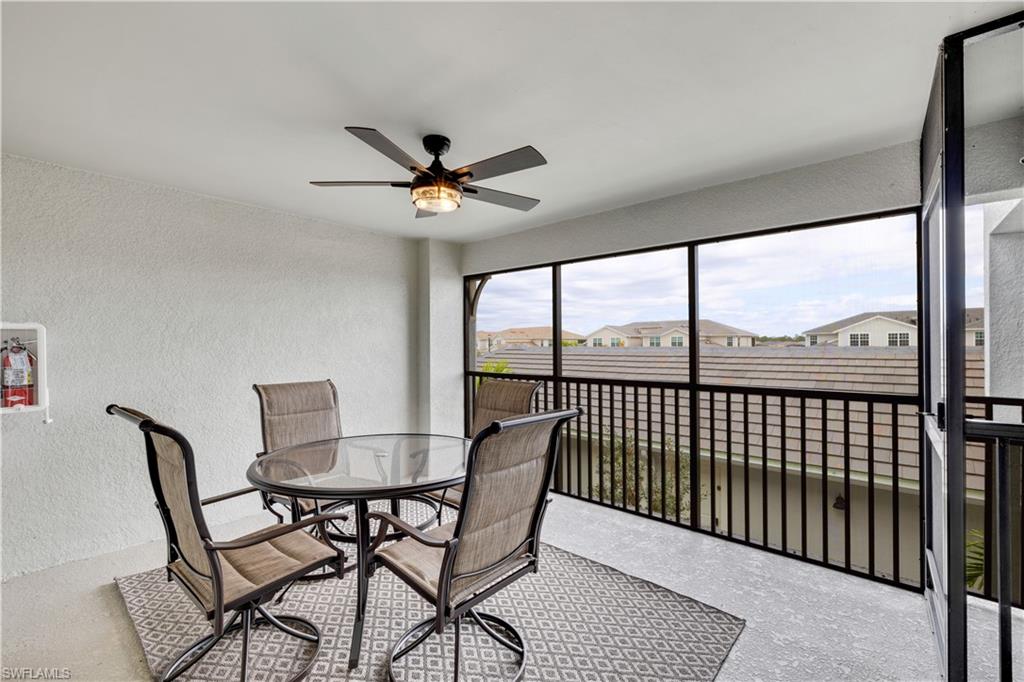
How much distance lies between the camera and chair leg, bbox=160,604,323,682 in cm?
175

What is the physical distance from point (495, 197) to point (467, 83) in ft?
2.07

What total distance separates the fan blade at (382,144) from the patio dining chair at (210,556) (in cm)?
123

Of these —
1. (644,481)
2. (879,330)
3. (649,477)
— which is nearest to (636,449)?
(649,477)

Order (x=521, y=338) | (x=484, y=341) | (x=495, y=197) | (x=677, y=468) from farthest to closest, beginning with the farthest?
1. (x=484, y=341)
2. (x=521, y=338)
3. (x=677, y=468)
4. (x=495, y=197)

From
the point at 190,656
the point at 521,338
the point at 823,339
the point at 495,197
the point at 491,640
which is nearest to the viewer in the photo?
the point at 190,656

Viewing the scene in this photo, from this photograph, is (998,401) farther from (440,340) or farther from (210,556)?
(440,340)

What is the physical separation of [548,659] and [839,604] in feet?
5.16

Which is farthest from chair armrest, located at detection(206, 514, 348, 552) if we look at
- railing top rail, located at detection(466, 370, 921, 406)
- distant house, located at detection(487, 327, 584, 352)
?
distant house, located at detection(487, 327, 584, 352)

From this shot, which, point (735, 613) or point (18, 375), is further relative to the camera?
point (18, 375)

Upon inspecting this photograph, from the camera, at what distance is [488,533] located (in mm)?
1698

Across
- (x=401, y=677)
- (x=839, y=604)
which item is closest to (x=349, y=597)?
(x=401, y=677)

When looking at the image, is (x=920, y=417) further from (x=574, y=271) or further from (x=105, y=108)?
(x=105, y=108)

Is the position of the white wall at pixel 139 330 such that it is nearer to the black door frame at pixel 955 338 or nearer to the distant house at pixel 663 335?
the distant house at pixel 663 335

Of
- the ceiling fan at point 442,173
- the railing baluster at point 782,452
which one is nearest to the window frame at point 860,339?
the railing baluster at point 782,452
